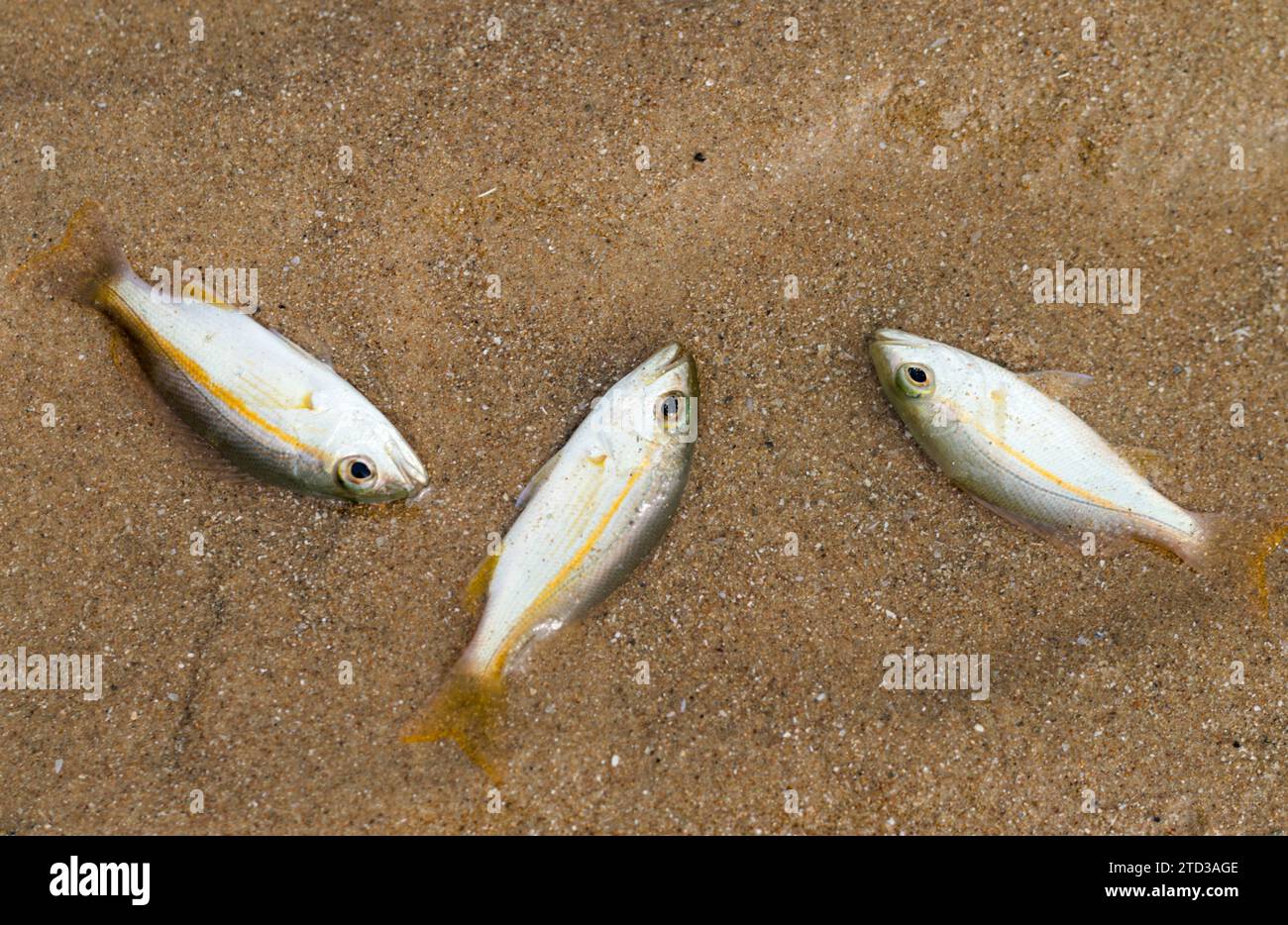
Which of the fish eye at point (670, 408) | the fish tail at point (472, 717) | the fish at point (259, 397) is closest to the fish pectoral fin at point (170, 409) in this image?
→ the fish at point (259, 397)

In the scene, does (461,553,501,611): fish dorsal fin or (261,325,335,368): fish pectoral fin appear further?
(261,325,335,368): fish pectoral fin

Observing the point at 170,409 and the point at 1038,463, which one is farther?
the point at 170,409

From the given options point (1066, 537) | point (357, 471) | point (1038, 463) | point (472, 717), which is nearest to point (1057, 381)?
point (1038, 463)

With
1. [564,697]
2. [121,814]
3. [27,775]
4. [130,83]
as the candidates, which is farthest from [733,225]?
[27,775]

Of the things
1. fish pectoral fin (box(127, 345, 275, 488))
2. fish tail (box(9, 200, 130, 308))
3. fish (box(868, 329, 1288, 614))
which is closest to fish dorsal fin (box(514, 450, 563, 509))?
fish pectoral fin (box(127, 345, 275, 488))

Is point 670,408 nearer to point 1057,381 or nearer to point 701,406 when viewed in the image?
point 701,406

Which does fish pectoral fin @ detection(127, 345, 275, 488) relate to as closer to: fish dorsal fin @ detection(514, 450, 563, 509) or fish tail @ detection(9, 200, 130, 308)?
fish tail @ detection(9, 200, 130, 308)
